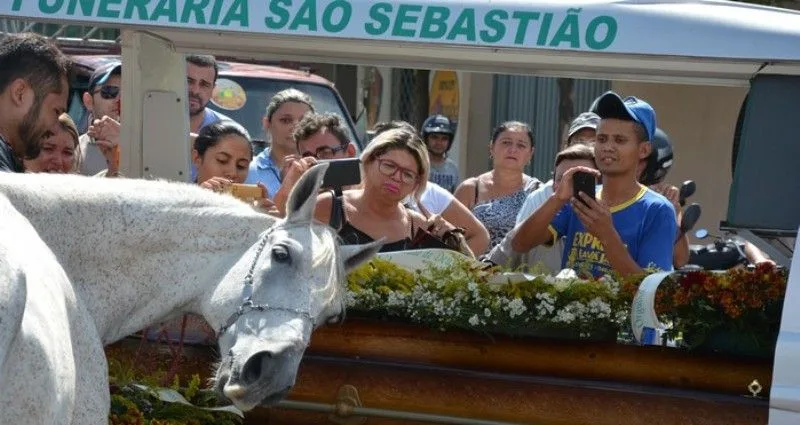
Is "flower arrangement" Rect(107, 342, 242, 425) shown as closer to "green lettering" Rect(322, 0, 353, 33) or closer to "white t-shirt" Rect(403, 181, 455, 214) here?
"green lettering" Rect(322, 0, 353, 33)

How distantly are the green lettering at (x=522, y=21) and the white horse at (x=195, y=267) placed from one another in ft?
3.84

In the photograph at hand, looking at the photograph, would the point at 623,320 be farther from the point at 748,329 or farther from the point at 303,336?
the point at 303,336

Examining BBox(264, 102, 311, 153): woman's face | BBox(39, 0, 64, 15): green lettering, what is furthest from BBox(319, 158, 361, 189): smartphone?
BBox(264, 102, 311, 153): woman's face

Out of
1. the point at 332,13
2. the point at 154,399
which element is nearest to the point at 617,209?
the point at 332,13

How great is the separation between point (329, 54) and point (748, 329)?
206 cm

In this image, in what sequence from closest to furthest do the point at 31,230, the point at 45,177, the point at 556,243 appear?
the point at 31,230
the point at 45,177
the point at 556,243

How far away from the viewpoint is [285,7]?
5.17m

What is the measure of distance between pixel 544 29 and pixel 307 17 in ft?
2.71

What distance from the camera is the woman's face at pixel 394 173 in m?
6.27

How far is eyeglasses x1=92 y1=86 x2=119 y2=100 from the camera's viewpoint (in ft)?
25.2

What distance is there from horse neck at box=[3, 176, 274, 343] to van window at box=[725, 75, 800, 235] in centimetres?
181

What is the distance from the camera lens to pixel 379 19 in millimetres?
5137

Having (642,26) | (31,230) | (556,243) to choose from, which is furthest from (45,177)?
(556,243)

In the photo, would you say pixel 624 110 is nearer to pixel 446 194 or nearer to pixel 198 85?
pixel 446 194
